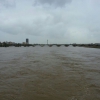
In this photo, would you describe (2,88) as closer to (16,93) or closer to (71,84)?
(16,93)

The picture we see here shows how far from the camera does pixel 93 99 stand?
251 inches

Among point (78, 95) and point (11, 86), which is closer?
point (78, 95)

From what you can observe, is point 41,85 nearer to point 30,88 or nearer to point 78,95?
point 30,88

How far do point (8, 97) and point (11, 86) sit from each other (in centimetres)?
154

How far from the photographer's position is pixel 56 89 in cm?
757

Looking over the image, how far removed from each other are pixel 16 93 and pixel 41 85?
5.30 feet

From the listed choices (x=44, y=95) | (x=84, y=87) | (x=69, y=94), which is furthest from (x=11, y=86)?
(x=84, y=87)

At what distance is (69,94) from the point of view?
22.9 feet

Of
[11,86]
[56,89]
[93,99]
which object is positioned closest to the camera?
[93,99]

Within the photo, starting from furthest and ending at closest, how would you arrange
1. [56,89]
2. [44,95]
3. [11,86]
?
[11,86] → [56,89] → [44,95]

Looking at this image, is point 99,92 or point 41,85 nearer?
point 99,92

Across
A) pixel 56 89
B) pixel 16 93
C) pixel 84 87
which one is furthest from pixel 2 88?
pixel 84 87

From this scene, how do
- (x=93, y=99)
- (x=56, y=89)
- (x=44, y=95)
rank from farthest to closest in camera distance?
(x=56, y=89) < (x=44, y=95) < (x=93, y=99)

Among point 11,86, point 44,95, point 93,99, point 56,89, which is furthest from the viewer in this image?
point 11,86
